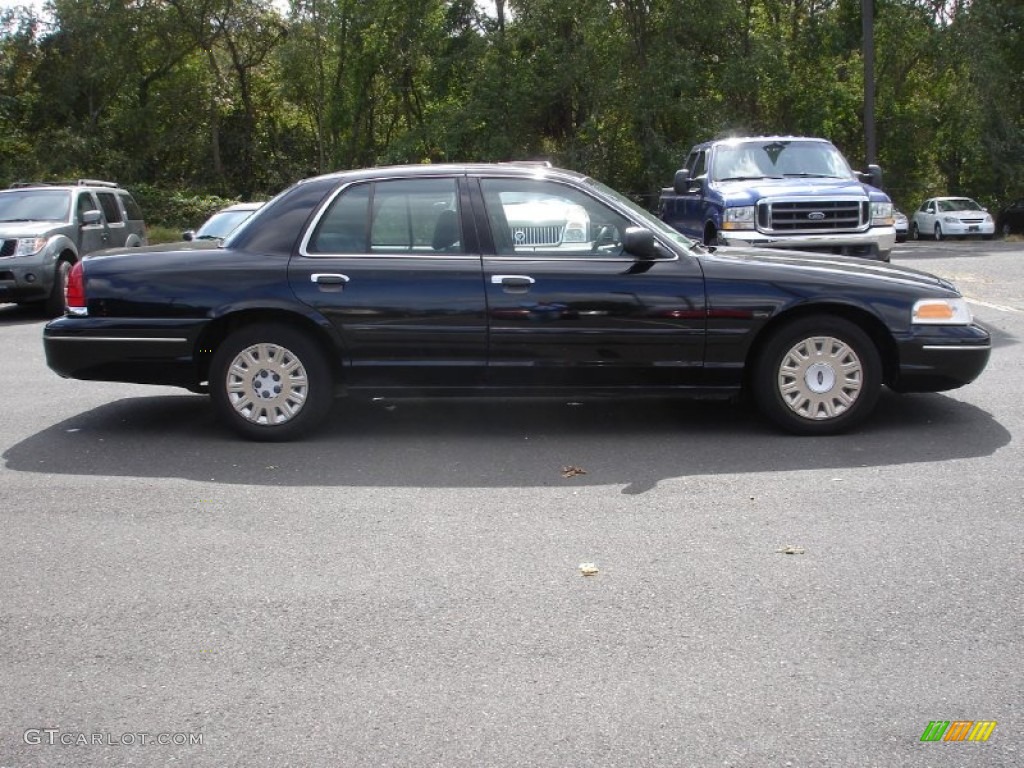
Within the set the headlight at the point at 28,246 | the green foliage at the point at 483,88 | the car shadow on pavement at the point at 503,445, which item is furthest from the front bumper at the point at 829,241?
the green foliage at the point at 483,88

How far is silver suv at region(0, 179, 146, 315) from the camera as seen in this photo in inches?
592

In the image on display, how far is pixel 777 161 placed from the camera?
1420 centimetres

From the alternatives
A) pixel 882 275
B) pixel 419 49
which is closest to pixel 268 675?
pixel 882 275

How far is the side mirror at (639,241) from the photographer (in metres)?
7.17

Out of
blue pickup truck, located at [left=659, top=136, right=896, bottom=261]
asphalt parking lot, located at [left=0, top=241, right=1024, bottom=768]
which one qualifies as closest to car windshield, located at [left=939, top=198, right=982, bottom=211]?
blue pickup truck, located at [left=659, top=136, right=896, bottom=261]

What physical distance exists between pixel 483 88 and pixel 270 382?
3232 centimetres

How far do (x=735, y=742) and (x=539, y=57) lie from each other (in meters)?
35.8

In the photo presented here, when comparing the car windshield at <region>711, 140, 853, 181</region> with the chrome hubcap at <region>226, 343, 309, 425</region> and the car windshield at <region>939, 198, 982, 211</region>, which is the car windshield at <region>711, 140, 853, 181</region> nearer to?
the chrome hubcap at <region>226, 343, 309, 425</region>

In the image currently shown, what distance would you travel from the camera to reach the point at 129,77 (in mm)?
42312

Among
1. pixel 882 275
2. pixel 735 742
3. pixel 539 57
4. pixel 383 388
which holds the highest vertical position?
pixel 539 57

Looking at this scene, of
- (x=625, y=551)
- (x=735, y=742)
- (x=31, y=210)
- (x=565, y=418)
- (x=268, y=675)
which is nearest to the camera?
(x=735, y=742)

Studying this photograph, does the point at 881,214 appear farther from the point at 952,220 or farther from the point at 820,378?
the point at 952,220

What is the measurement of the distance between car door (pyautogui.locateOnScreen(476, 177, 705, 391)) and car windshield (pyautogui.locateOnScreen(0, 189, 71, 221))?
10825 mm

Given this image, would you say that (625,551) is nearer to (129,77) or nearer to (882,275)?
(882,275)
